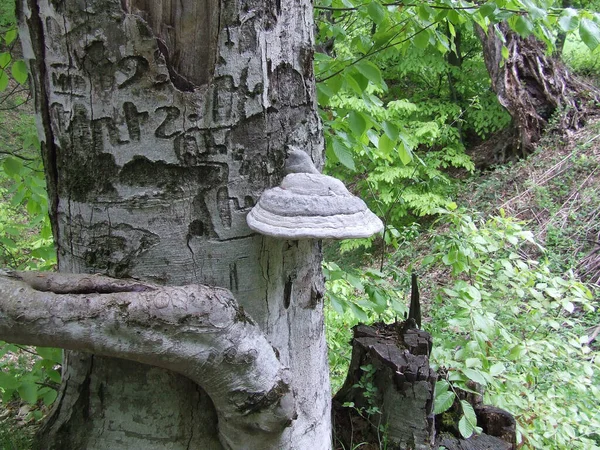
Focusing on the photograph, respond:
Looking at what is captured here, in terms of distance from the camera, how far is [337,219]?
1315 millimetres

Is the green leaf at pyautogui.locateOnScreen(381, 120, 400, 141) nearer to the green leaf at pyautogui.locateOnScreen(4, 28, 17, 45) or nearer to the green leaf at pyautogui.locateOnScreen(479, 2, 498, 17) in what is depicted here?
the green leaf at pyautogui.locateOnScreen(479, 2, 498, 17)

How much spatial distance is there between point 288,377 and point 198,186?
632 mm

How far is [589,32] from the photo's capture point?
2.01 m

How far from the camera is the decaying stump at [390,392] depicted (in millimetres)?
2207

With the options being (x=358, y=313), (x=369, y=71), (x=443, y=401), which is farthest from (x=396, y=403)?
(x=369, y=71)

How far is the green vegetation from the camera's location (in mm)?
2439

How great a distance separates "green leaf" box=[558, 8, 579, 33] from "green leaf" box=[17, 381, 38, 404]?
8.98ft

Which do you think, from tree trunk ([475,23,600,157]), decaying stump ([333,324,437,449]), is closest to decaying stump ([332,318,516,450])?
decaying stump ([333,324,437,449])

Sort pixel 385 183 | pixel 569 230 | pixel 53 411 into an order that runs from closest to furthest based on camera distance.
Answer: pixel 53 411
pixel 569 230
pixel 385 183

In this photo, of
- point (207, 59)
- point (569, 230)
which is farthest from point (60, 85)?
point (569, 230)

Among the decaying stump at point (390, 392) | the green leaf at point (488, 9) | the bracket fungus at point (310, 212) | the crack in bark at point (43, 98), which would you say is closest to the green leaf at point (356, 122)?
→ the green leaf at point (488, 9)

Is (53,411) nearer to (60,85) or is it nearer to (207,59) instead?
(60,85)

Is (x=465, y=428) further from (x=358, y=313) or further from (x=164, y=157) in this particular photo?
(x=164, y=157)

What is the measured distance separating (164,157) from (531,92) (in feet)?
35.6
